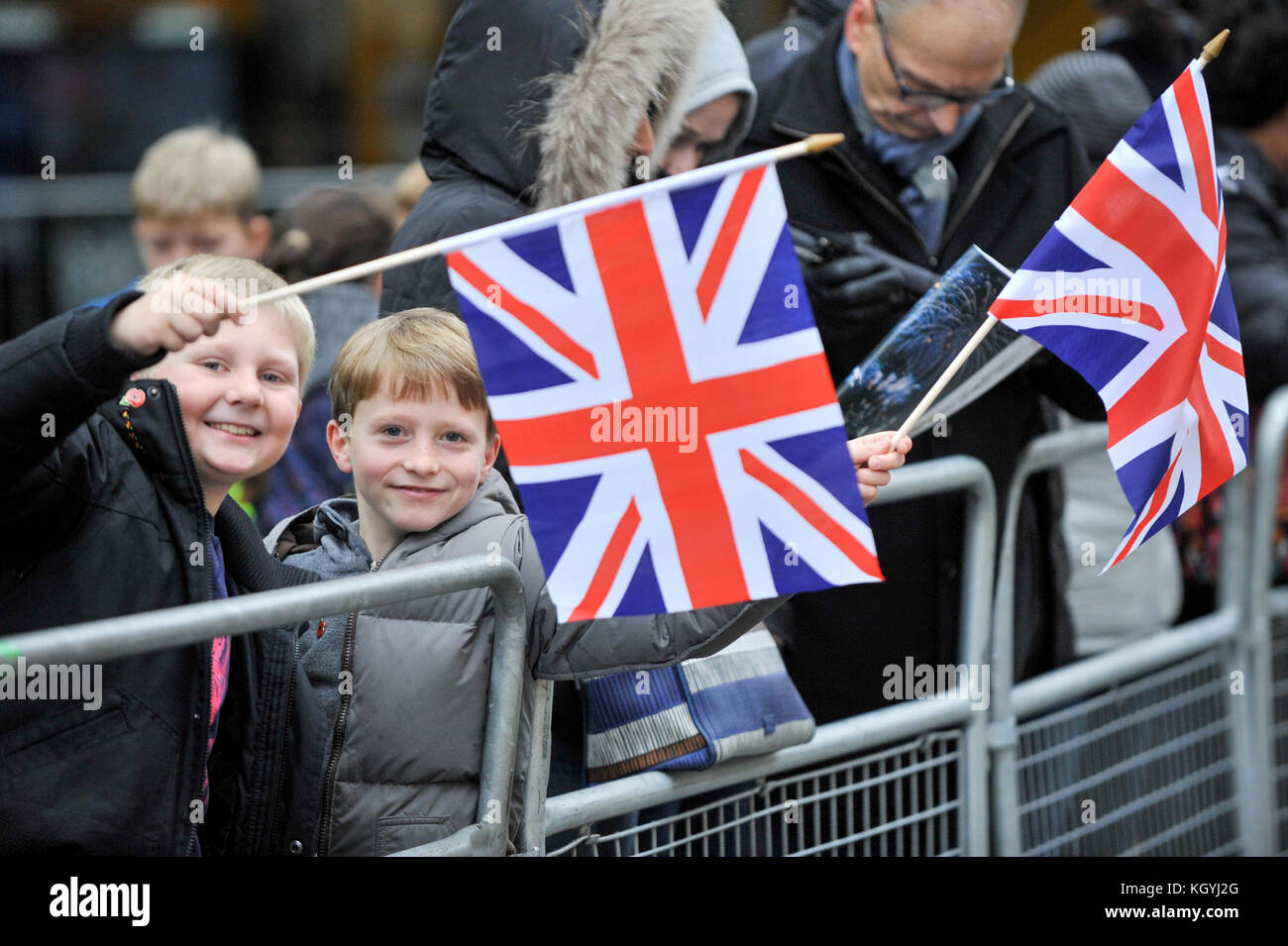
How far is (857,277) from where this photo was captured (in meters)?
3.46

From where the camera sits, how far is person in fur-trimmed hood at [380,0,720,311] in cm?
302

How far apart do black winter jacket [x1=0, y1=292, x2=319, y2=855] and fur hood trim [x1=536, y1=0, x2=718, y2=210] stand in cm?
104

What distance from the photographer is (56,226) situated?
8.67 m

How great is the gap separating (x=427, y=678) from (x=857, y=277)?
1453 millimetres

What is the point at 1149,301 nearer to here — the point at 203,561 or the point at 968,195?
the point at 968,195

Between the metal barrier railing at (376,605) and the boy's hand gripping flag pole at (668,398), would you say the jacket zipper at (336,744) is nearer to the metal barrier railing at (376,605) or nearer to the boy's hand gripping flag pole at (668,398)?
the metal barrier railing at (376,605)

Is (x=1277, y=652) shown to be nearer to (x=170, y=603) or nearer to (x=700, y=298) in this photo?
(x=700, y=298)

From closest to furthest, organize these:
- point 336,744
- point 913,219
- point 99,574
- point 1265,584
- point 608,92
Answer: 1. point 99,574
2. point 336,744
3. point 608,92
4. point 913,219
5. point 1265,584

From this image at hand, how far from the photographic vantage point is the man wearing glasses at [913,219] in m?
3.60

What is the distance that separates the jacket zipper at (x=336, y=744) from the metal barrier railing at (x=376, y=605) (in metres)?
0.15

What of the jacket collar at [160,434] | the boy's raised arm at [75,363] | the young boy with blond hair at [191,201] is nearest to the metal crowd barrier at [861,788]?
the jacket collar at [160,434]

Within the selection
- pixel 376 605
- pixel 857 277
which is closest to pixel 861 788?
pixel 857 277

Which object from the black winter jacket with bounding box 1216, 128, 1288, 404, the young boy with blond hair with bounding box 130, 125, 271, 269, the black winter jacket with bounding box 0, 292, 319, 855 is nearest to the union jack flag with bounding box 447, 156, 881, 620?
the black winter jacket with bounding box 0, 292, 319, 855

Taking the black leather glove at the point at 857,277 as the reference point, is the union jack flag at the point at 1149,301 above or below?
below
